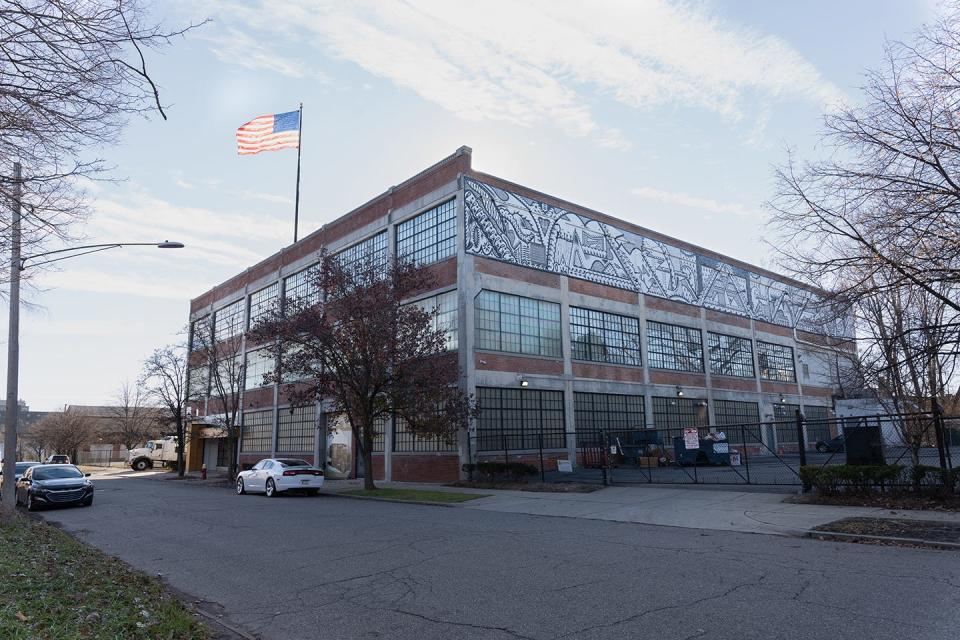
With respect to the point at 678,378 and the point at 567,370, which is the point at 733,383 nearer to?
the point at 678,378

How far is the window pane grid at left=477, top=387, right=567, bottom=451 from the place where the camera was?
2771 centimetres

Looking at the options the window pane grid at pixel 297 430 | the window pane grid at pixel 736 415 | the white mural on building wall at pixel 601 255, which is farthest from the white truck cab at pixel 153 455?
the window pane grid at pixel 736 415

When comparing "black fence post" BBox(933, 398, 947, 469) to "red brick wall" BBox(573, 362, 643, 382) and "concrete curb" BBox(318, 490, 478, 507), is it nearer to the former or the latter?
"concrete curb" BBox(318, 490, 478, 507)

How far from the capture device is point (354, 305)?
22812mm

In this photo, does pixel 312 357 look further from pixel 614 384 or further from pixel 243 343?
pixel 243 343

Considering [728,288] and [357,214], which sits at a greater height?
[357,214]

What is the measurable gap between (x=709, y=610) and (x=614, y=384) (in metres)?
28.5

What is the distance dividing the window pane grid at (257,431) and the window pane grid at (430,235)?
17.8 metres

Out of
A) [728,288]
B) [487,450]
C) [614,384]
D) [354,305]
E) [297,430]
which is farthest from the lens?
[728,288]

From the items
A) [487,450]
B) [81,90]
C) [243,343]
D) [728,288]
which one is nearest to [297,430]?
[243,343]

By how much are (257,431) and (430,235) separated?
22.3 metres

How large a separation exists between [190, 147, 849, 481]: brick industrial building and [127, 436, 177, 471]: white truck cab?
11.2 meters

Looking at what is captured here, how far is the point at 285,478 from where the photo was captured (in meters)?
23.5

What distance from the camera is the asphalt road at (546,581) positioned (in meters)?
6.06
